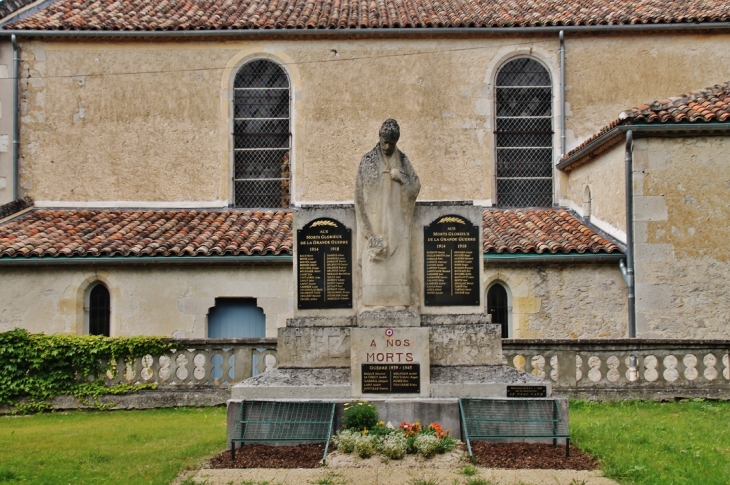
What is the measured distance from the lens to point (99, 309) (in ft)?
62.5

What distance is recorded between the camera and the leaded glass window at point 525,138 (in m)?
21.6

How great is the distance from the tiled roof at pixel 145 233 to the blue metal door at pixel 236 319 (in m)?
1.32

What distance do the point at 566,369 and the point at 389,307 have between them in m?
5.31

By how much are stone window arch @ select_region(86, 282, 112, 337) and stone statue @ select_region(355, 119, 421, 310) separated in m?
9.88

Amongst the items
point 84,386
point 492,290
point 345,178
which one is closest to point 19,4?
point 345,178

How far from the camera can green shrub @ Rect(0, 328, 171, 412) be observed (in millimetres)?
15086

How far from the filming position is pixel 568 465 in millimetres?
8953

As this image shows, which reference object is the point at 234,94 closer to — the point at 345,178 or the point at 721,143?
the point at 345,178

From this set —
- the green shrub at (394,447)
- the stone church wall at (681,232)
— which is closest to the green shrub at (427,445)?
the green shrub at (394,447)

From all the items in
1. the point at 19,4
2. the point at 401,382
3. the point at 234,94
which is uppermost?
the point at 19,4

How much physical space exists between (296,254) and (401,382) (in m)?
2.09

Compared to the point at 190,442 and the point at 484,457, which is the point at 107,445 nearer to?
the point at 190,442

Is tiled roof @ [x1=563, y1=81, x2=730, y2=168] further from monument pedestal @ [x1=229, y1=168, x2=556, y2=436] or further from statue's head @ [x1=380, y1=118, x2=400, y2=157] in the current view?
statue's head @ [x1=380, y1=118, x2=400, y2=157]

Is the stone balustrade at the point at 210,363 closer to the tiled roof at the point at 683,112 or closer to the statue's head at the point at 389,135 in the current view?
the statue's head at the point at 389,135
